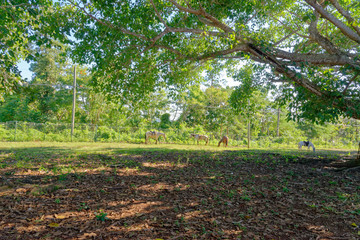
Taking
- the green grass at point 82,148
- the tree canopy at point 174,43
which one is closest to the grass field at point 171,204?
the tree canopy at point 174,43

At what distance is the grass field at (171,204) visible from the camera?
10.9 ft

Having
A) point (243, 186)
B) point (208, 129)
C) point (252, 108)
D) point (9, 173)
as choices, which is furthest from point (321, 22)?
point (208, 129)

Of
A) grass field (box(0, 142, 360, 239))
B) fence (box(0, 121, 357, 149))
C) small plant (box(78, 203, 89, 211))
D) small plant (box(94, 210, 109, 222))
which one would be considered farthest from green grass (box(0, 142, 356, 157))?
small plant (box(94, 210, 109, 222))

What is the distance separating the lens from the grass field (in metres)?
3.32

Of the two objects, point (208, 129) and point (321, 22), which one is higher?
point (321, 22)

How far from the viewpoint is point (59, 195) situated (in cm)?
448

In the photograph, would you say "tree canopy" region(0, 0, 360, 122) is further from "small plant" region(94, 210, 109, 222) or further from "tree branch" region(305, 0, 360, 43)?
"small plant" region(94, 210, 109, 222)

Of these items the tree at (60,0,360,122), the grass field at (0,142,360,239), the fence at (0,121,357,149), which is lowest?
the grass field at (0,142,360,239)

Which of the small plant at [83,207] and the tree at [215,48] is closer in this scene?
the small plant at [83,207]

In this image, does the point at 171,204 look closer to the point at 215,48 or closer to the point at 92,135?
the point at 215,48

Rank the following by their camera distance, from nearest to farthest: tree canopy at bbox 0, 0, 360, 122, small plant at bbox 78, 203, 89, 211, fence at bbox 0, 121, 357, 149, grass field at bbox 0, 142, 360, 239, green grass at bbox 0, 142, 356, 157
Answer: grass field at bbox 0, 142, 360, 239 → small plant at bbox 78, 203, 89, 211 → tree canopy at bbox 0, 0, 360, 122 → green grass at bbox 0, 142, 356, 157 → fence at bbox 0, 121, 357, 149

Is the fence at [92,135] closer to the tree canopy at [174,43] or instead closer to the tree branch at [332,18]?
the tree canopy at [174,43]

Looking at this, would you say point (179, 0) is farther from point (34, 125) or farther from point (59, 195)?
point (34, 125)

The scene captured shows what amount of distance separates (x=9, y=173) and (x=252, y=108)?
9.39 meters
